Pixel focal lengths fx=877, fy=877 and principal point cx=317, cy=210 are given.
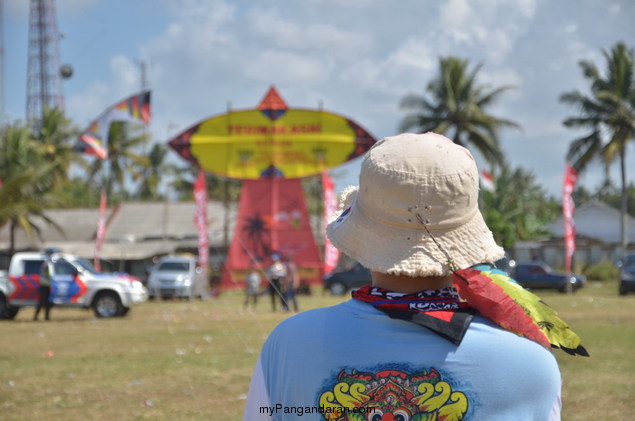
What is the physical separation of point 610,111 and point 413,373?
46.8 meters

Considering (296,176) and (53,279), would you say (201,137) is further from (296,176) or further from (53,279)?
(53,279)

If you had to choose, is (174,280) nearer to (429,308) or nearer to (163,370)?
(163,370)

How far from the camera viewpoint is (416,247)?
7.59 feet

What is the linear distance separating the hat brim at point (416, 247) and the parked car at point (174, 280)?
101 feet

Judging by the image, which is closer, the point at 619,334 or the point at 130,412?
the point at 130,412

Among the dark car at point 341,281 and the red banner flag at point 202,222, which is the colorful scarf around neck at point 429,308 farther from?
the dark car at point 341,281

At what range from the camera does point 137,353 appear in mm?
13484

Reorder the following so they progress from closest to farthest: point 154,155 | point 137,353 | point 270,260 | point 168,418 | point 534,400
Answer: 1. point 534,400
2. point 168,418
3. point 137,353
4. point 270,260
5. point 154,155

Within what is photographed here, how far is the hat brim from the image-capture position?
7.49 ft

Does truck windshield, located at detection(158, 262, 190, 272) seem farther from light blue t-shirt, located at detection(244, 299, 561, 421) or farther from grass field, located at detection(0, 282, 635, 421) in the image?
light blue t-shirt, located at detection(244, 299, 561, 421)

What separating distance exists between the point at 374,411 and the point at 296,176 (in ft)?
118

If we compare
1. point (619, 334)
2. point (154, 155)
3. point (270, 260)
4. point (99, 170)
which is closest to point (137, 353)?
point (619, 334)

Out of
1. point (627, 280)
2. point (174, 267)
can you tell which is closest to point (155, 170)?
point (174, 267)

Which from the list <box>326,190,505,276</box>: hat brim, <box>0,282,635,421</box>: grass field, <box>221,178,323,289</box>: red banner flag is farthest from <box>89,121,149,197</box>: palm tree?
<box>326,190,505,276</box>: hat brim
